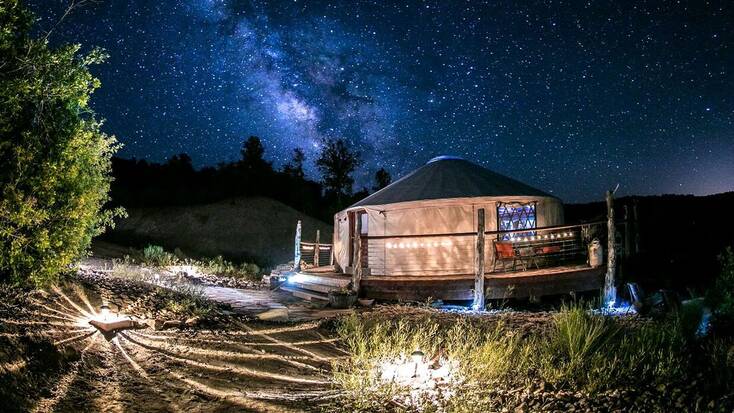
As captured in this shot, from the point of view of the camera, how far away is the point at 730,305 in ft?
14.2

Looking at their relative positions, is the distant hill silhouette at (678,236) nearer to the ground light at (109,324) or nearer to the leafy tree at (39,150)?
the ground light at (109,324)

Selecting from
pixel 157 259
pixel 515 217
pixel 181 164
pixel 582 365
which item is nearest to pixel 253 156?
pixel 181 164

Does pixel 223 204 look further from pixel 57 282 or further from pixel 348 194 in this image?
pixel 57 282

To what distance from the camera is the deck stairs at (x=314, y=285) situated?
29.4ft

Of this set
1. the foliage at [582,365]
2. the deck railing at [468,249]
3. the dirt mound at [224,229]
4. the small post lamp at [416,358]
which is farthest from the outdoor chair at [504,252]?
the dirt mound at [224,229]

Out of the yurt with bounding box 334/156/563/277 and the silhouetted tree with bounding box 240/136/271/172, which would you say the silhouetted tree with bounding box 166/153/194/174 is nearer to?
the silhouetted tree with bounding box 240/136/271/172

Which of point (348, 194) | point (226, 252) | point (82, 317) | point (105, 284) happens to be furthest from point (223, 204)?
point (82, 317)

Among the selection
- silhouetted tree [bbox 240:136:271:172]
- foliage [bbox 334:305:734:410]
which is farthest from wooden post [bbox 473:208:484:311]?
silhouetted tree [bbox 240:136:271:172]

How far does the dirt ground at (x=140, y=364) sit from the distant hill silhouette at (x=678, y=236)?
25.5 feet

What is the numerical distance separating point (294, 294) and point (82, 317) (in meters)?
5.81

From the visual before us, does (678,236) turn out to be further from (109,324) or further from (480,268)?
(109,324)

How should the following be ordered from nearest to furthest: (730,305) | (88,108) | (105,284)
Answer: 1. (730,305)
2. (88,108)
3. (105,284)

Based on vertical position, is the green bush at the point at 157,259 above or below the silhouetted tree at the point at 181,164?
below

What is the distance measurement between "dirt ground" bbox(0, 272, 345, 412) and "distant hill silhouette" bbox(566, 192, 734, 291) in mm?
7787
